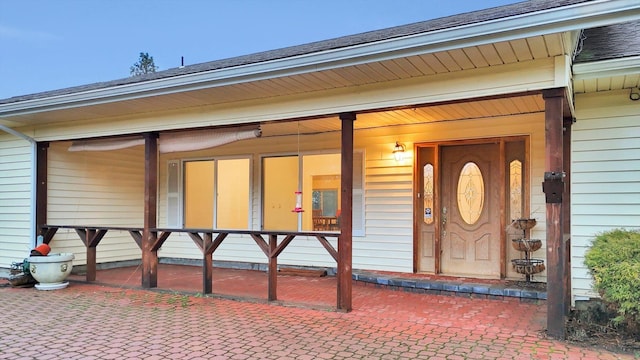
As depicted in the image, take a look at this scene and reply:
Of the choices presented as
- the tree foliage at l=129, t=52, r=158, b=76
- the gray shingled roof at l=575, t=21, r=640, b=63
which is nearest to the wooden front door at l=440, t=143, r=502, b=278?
the gray shingled roof at l=575, t=21, r=640, b=63

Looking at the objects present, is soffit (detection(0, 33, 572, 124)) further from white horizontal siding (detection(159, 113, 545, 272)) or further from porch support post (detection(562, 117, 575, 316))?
white horizontal siding (detection(159, 113, 545, 272))

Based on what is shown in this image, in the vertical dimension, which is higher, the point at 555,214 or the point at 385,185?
the point at 385,185

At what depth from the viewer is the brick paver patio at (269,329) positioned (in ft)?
12.3

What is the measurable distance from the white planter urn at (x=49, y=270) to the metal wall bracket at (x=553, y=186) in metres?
6.10

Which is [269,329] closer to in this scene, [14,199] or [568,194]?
[568,194]

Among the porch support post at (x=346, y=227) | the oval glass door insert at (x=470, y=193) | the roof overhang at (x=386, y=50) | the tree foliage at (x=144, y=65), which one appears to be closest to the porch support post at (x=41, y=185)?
the roof overhang at (x=386, y=50)

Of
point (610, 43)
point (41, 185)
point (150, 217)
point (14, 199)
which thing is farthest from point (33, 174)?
point (610, 43)

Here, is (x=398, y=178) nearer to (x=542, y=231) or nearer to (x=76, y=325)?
(x=542, y=231)

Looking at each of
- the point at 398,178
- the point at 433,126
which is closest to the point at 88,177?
the point at 398,178

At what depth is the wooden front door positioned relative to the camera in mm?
6402

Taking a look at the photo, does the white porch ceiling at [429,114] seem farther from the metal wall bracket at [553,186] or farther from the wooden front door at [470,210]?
the metal wall bracket at [553,186]

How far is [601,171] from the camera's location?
16.2ft

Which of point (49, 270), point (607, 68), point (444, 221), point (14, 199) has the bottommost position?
point (49, 270)

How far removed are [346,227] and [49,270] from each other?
4211 mm
